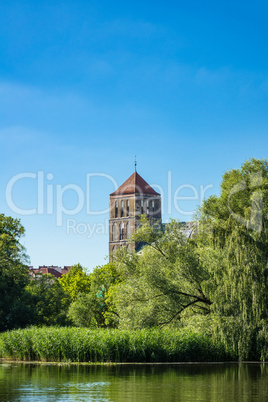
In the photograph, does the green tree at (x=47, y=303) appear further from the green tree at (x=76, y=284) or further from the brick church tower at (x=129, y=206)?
the brick church tower at (x=129, y=206)

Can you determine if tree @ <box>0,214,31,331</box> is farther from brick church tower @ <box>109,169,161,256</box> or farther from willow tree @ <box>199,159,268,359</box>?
brick church tower @ <box>109,169,161,256</box>

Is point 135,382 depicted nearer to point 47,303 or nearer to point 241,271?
point 241,271

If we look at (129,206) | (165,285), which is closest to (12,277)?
(165,285)

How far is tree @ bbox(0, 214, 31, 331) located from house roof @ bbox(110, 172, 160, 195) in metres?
89.1

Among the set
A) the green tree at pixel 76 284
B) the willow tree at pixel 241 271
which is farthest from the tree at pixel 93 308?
the willow tree at pixel 241 271

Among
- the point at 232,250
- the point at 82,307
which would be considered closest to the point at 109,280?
the point at 82,307

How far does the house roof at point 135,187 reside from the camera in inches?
5536

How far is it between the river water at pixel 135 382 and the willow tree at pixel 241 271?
6.88ft

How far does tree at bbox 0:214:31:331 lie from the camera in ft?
148

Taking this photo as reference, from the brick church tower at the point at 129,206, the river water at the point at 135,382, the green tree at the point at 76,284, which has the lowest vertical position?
the river water at the point at 135,382

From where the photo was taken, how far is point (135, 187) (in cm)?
14038

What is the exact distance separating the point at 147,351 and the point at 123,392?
12.3 meters

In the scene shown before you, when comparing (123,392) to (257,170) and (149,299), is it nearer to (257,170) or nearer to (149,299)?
(149,299)

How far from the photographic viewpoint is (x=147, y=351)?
96.2 ft
